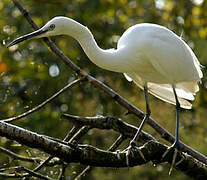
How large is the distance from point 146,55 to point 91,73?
2.06 metres

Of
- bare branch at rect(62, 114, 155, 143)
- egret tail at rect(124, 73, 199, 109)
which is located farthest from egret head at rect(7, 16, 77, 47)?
egret tail at rect(124, 73, 199, 109)

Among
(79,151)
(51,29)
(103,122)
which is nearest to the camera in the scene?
(79,151)

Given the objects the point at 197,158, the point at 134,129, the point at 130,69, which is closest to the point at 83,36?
the point at 130,69

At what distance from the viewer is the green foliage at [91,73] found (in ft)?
15.0

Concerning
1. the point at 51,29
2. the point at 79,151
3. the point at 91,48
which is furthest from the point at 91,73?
the point at 79,151

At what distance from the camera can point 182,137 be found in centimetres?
463

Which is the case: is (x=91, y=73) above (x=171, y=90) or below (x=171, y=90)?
below

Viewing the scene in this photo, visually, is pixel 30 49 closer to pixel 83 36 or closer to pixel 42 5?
pixel 42 5

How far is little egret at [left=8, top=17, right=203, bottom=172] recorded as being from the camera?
2.99 metres

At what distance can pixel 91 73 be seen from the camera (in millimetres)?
5195

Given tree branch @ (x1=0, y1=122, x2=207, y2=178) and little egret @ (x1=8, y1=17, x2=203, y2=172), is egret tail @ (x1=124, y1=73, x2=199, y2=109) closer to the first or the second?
little egret @ (x1=8, y1=17, x2=203, y2=172)

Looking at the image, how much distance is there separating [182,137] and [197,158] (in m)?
1.74

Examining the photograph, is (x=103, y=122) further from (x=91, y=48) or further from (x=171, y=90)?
(x=171, y=90)

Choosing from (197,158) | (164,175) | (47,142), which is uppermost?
(47,142)
